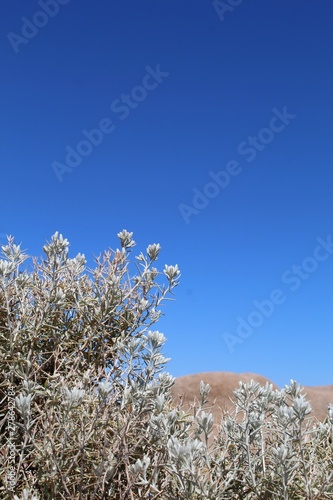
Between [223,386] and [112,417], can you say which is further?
[223,386]

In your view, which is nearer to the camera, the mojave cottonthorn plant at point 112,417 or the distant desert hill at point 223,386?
the mojave cottonthorn plant at point 112,417

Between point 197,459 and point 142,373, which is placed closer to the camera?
point 197,459

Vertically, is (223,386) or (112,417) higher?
(223,386)

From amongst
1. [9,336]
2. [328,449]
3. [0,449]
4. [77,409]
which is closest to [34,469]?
[0,449]

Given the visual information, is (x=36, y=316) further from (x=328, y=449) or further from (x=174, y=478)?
(x=328, y=449)

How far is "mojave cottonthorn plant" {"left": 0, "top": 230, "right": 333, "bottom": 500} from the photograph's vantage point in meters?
3.01

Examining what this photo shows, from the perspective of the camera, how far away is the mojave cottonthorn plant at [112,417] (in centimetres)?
301

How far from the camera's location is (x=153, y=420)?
315 centimetres

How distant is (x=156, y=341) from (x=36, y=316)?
0.95m

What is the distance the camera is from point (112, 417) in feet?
10.9

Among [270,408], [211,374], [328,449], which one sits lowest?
[328,449]

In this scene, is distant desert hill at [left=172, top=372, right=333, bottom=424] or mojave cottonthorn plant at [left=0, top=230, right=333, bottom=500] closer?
mojave cottonthorn plant at [left=0, top=230, right=333, bottom=500]

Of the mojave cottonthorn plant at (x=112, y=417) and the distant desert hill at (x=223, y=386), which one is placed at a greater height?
the distant desert hill at (x=223, y=386)

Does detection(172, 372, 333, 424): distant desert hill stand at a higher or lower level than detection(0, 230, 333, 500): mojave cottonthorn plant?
higher
